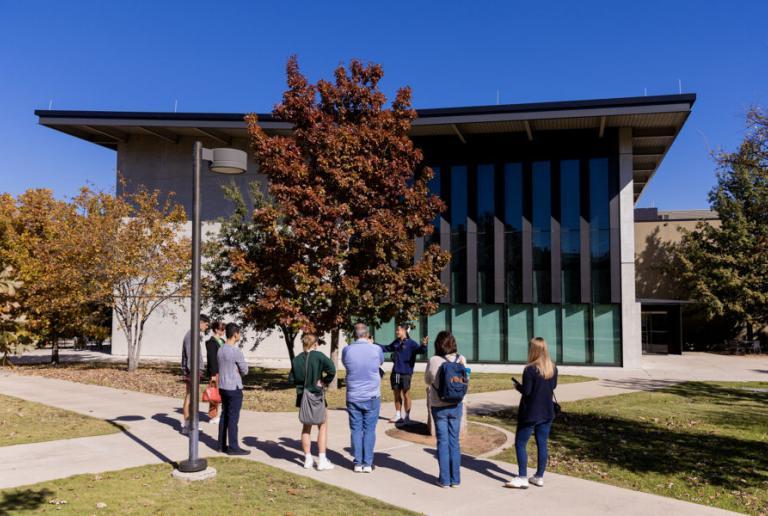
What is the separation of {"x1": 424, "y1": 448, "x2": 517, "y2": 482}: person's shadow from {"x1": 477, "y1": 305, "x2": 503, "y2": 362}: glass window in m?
18.6

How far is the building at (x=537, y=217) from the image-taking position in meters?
25.1

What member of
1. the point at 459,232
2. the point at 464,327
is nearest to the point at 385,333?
the point at 464,327

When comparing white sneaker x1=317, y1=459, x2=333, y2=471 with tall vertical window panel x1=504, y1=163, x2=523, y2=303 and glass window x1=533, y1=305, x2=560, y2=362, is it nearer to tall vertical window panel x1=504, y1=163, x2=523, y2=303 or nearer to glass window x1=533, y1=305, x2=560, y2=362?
glass window x1=533, y1=305, x2=560, y2=362

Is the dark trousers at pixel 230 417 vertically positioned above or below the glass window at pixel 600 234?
below

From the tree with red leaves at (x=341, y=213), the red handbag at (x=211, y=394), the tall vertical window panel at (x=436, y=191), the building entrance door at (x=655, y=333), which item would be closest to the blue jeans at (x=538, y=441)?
the red handbag at (x=211, y=394)

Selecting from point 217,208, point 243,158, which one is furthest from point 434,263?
point 217,208

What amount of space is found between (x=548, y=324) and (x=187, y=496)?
2181 cm

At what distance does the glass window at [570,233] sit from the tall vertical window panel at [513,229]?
177cm

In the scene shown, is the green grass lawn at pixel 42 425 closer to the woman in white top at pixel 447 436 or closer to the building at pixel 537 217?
the woman in white top at pixel 447 436

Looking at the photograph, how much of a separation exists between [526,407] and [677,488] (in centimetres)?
203

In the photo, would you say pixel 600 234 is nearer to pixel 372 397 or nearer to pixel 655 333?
pixel 655 333

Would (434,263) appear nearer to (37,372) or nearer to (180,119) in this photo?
(37,372)

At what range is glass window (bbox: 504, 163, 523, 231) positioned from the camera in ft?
87.1

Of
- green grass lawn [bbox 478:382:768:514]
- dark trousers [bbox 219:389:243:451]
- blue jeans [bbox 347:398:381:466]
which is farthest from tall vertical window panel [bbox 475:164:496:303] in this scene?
blue jeans [bbox 347:398:381:466]
